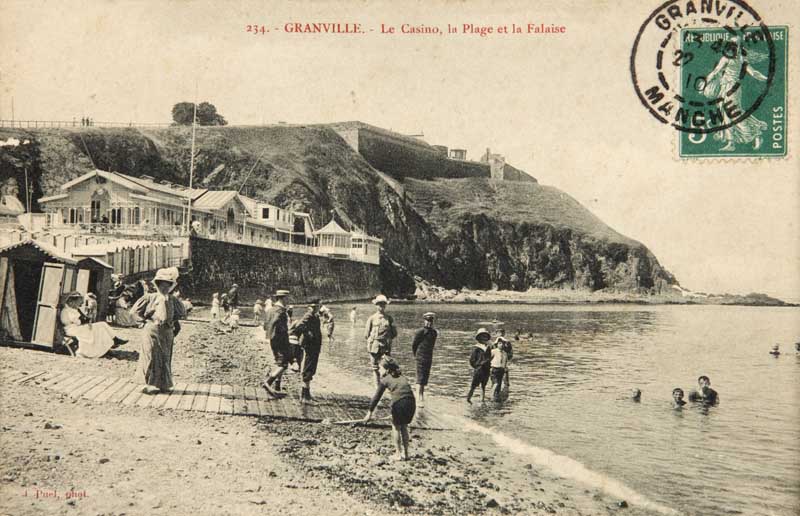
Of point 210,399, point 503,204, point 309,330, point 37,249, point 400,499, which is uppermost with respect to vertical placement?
point 503,204

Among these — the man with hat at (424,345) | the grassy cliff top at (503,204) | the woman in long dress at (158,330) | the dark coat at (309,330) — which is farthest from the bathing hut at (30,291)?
the grassy cliff top at (503,204)

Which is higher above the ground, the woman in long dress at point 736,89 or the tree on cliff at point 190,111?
the tree on cliff at point 190,111

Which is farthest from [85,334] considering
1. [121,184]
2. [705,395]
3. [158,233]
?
[705,395]

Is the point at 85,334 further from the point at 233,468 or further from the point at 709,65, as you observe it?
the point at 709,65

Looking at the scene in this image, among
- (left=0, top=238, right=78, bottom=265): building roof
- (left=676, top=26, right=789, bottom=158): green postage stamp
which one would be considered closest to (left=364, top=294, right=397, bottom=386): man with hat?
(left=0, top=238, right=78, bottom=265): building roof

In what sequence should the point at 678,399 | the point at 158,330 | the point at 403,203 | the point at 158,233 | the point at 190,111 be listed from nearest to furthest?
the point at 158,330 < the point at 678,399 < the point at 190,111 < the point at 158,233 < the point at 403,203

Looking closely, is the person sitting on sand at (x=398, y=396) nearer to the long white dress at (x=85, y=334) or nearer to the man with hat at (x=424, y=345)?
the man with hat at (x=424, y=345)

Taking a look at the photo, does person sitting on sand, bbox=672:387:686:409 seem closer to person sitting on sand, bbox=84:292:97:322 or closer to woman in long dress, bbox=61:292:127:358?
woman in long dress, bbox=61:292:127:358
